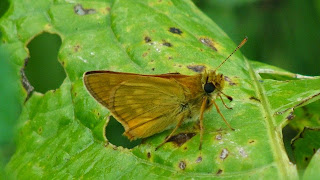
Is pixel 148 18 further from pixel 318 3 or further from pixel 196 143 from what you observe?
pixel 318 3

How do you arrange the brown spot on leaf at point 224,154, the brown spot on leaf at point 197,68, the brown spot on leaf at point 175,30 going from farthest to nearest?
the brown spot on leaf at point 175,30, the brown spot on leaf at point 197,68, the brown spot on leaf at point 224,154

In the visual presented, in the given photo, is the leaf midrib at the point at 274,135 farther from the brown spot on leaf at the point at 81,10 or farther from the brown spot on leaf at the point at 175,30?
the brown spot on leaf at the point at 81,10

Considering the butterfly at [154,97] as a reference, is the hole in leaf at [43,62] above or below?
below

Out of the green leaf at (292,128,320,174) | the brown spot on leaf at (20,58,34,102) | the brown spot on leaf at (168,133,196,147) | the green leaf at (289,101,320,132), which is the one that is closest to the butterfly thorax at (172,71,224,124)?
the brown spot on leaf at (168,133,196,147)

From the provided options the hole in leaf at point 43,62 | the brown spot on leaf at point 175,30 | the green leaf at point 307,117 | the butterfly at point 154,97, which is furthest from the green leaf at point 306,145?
the hole in leaf at point 43,62

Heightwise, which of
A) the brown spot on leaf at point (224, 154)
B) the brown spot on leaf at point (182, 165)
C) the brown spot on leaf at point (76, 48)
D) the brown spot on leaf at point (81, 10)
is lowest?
the brown spot on leaf at point (76, 48)

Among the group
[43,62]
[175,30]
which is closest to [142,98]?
[175,30]

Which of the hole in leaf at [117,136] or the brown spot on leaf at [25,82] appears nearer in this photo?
the hole in leaf at [117,136]
